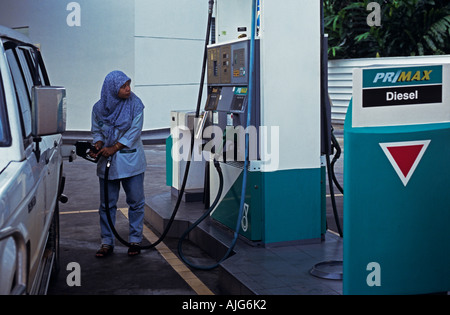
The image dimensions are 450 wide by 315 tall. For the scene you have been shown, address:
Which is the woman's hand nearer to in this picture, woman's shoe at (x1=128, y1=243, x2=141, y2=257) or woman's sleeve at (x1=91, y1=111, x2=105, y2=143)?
woman's sleeve at (x1=91, y1=111, x2=105, y2=143)

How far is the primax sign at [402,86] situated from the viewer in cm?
392

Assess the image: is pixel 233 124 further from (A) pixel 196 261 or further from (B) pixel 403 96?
(B) pixel 403 96

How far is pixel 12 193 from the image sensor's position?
302 centimetres

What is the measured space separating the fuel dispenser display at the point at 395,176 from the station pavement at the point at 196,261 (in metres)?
0.92

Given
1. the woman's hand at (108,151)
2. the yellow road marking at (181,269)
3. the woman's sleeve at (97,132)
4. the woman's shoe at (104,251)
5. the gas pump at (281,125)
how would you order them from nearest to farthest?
1. the yellow road marking at (181,269)
2. the gas pump at (281,125)
3. the woman's hand at (108,151)
4. the woman's sleeve at (97,132)
5. the woman's shoe at (104,251)

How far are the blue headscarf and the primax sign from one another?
3.10 metres

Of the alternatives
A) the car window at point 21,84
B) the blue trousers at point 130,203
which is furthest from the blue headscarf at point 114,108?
the car window at point 21,84

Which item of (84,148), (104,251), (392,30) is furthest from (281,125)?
(392,30)

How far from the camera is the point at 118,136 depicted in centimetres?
653

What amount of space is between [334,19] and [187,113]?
59.7 ft

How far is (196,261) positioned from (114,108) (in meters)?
1.70

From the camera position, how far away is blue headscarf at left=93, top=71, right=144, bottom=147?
21.2 feet

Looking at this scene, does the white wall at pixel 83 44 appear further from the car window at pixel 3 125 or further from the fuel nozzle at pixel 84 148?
the car window at pixel 3 125

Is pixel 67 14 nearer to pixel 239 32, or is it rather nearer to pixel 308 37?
pixel 239 32
